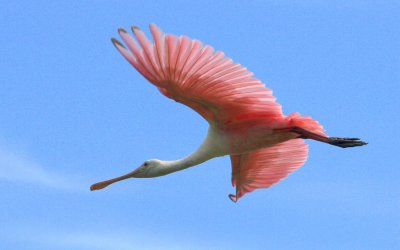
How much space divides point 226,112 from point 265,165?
235cm

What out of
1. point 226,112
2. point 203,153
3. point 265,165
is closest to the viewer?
point 226,112

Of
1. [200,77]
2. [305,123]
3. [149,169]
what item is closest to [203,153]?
[149,169]

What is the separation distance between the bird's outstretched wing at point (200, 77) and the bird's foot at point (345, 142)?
0.96 meters

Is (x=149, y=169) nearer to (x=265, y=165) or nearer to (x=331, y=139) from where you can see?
(x=265, y=165)

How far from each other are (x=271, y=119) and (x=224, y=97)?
91 cm

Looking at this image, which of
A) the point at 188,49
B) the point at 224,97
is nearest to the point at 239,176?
the point at 224,97

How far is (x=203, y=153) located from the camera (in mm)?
13297

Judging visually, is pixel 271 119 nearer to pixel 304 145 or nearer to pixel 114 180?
pixel 304 145

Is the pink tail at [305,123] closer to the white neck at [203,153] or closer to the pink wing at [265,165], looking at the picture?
the white neck at [203,153]

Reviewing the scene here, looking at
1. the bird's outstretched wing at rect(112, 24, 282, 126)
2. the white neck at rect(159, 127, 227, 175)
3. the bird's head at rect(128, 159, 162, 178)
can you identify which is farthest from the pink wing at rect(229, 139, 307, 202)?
the bird's outstretched wing at rect(112, 24, 282, 126)

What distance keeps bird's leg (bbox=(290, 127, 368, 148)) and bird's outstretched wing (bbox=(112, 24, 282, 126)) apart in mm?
409

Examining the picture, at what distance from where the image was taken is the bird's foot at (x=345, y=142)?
13.1 meters

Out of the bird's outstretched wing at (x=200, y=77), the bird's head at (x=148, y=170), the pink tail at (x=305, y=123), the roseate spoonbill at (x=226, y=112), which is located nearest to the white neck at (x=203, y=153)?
the roseate spoonbill at (x=226, y=112)

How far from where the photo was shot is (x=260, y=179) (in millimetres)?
14898
